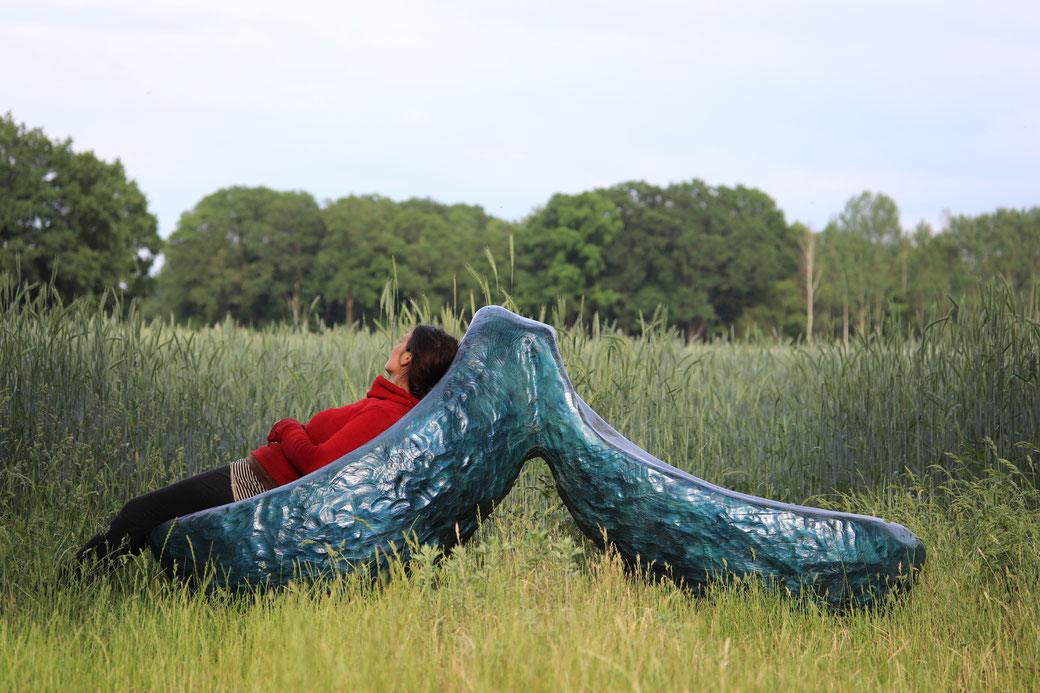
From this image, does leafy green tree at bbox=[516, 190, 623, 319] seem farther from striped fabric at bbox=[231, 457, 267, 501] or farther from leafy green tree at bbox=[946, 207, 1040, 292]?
striped fabric at bbox=[231, 457, 267, 501]

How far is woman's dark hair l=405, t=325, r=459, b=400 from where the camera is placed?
139 inches

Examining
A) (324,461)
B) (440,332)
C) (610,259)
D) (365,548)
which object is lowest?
(365,548)

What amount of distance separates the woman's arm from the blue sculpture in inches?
6.0

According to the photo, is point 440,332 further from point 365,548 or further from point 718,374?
point 718,374

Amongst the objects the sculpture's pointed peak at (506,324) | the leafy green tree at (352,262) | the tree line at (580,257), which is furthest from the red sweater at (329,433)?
the leafy green tree at (352,262)

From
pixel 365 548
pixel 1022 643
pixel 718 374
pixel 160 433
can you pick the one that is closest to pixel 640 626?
pixel 365 548

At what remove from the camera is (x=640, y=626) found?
9.05 ft

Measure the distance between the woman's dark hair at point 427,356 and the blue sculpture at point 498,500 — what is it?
0.12 meters

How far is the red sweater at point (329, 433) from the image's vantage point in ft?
11.3

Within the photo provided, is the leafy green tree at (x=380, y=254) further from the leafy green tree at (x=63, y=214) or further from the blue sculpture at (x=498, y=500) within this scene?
the blue sculpture at (x=498, y=500)

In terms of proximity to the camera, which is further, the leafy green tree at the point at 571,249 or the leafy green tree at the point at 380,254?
the leafy green tree at the point at 571,249

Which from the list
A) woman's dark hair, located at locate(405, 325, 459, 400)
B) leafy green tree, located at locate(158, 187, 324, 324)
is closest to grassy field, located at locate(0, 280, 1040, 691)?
woman's dark hair, located at locate(405, 325, 459, 400)

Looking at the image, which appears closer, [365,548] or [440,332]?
[365,548]

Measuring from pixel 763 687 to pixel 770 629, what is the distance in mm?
876
